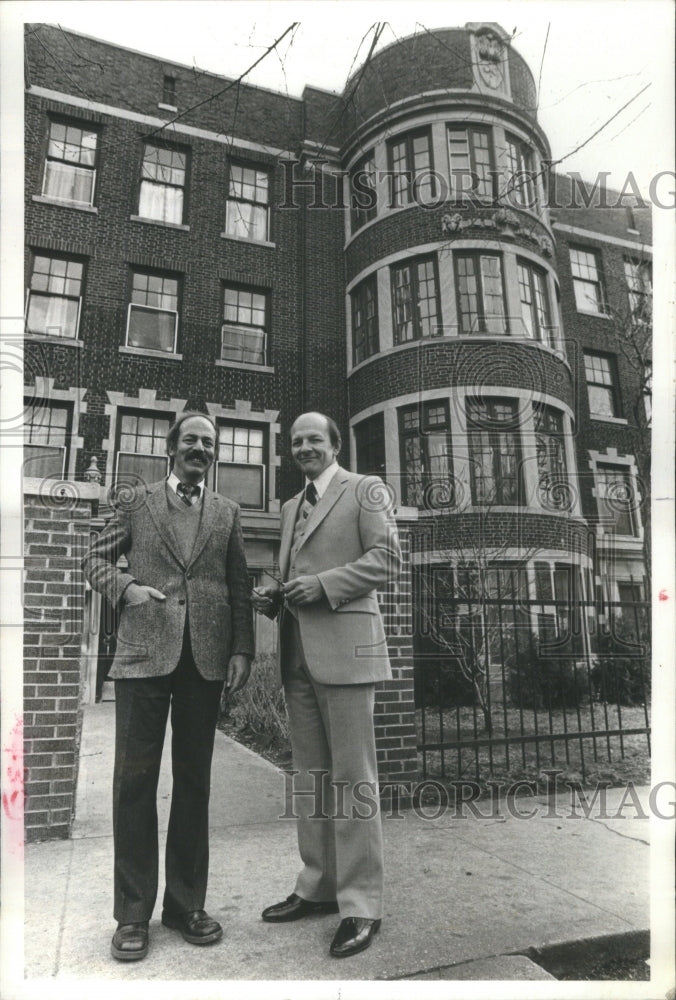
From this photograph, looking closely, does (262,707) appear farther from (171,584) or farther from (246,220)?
(246,220)

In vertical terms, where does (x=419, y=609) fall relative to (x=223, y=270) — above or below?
below

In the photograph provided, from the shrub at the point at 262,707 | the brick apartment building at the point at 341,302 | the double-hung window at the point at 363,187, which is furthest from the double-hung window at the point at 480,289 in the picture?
the shrub at the point at 262,707

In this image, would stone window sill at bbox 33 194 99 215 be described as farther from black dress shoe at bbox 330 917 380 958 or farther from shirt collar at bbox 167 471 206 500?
black dress shoe at bbox 330 917 380 958

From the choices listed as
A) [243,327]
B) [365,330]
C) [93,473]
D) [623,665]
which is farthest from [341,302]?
[623,665]

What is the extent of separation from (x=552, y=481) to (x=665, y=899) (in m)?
2.36

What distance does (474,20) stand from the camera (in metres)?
2.66

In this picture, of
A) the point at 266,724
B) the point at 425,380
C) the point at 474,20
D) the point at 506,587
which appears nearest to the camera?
the point at 474,20

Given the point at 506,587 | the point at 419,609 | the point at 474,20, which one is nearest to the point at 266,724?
the point at 419,609

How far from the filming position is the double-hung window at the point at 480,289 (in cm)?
357

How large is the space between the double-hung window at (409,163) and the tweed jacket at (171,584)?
7.46ft

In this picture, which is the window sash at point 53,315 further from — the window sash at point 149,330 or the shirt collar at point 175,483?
the shirt collar at point 175,483

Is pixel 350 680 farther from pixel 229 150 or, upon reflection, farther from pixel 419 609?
→ pixel 229 150

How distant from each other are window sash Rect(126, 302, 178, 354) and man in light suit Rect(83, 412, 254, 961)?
848mm

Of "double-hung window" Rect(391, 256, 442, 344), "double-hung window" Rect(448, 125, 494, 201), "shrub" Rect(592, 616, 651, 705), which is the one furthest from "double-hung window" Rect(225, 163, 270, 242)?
"shrub" Rect(592, 616, 651, 705)
